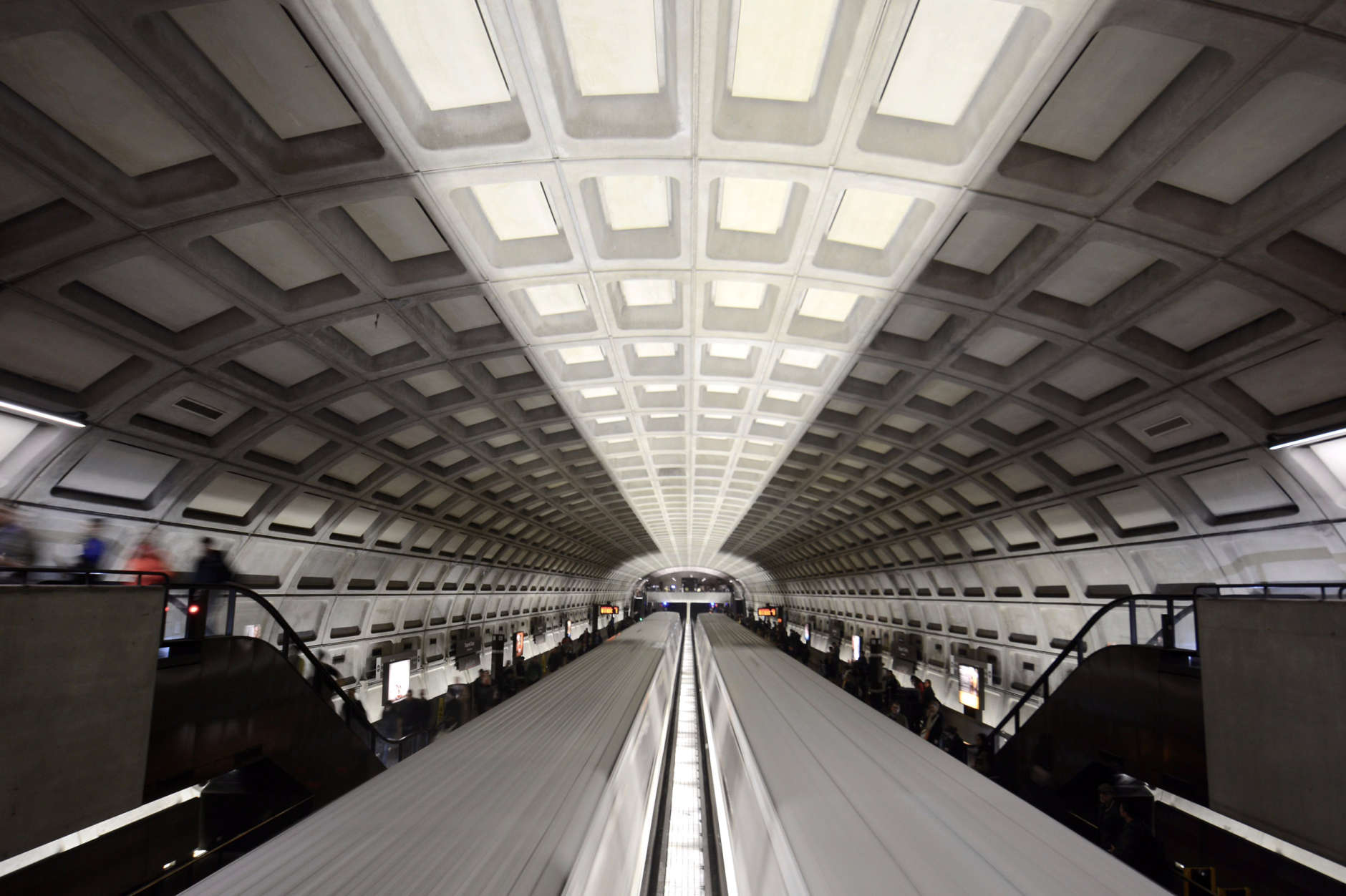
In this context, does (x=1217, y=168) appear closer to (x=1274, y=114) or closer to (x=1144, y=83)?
(x=1274, y=114)

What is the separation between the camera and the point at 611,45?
4578 mm

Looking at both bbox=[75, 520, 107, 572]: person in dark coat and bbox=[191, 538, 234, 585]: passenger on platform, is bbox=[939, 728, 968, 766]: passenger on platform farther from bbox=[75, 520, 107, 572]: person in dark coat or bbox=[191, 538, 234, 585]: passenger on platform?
bbox=[75, 520, 107, 572]: person in dark coat

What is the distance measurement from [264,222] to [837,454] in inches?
448

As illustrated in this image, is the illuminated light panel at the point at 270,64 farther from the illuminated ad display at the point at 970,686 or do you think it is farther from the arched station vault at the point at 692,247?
the illuminated ad display at the point at 970,686

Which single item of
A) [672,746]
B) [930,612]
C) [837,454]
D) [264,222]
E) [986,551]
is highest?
[264,222]

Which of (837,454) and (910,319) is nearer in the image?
(910,319)

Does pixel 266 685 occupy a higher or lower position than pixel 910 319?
lower

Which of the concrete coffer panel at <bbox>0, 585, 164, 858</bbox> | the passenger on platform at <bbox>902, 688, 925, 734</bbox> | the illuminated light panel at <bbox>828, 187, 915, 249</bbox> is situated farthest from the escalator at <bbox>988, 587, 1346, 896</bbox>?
the concrete coffer panel at <bbox>0, 585, 164, 858</bbox>

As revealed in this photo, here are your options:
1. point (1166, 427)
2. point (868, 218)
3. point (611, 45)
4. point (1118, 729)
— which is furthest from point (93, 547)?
point (1166, 427)

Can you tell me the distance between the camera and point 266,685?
21.8ft

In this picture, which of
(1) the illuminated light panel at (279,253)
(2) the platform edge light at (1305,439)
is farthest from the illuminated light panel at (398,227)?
(2) the platform edge light at (1305,439)

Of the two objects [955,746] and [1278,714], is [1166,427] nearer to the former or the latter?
[1278,714]

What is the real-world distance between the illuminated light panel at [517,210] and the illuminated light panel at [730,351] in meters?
3.76

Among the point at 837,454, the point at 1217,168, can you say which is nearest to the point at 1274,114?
the point at 1217,168
